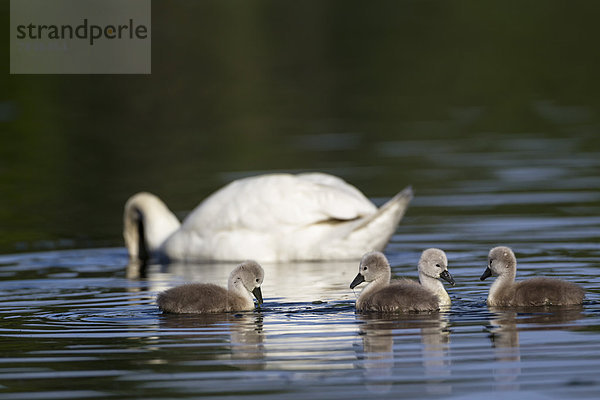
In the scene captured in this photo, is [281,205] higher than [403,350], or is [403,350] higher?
[281,205]

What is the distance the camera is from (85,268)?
14.4m

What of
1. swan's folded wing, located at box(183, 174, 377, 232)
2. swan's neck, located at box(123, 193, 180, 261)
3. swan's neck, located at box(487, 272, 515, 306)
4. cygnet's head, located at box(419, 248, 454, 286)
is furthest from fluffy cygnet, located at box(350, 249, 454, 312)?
swan's neck, located at box(123, 193, 180, 261)

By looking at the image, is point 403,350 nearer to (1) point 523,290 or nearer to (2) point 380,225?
(1) point 523,290

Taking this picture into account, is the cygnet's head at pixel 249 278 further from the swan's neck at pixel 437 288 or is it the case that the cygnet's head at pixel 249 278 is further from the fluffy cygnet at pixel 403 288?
the swan's neck at pixel 437 288

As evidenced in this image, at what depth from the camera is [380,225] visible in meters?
14.3

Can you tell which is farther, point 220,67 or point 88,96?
point 220,67

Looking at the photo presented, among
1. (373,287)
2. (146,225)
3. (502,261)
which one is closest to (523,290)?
(502,261)

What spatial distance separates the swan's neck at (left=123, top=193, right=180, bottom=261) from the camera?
642 inches

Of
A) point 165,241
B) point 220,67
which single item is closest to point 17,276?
point 165,241

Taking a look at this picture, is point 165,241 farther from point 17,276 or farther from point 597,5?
point 597,5

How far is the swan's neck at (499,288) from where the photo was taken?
1038 centimetres

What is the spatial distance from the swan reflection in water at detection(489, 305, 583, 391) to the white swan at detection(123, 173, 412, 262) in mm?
4147

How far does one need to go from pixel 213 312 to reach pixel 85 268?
4034 mm

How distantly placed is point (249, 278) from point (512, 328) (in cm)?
231
